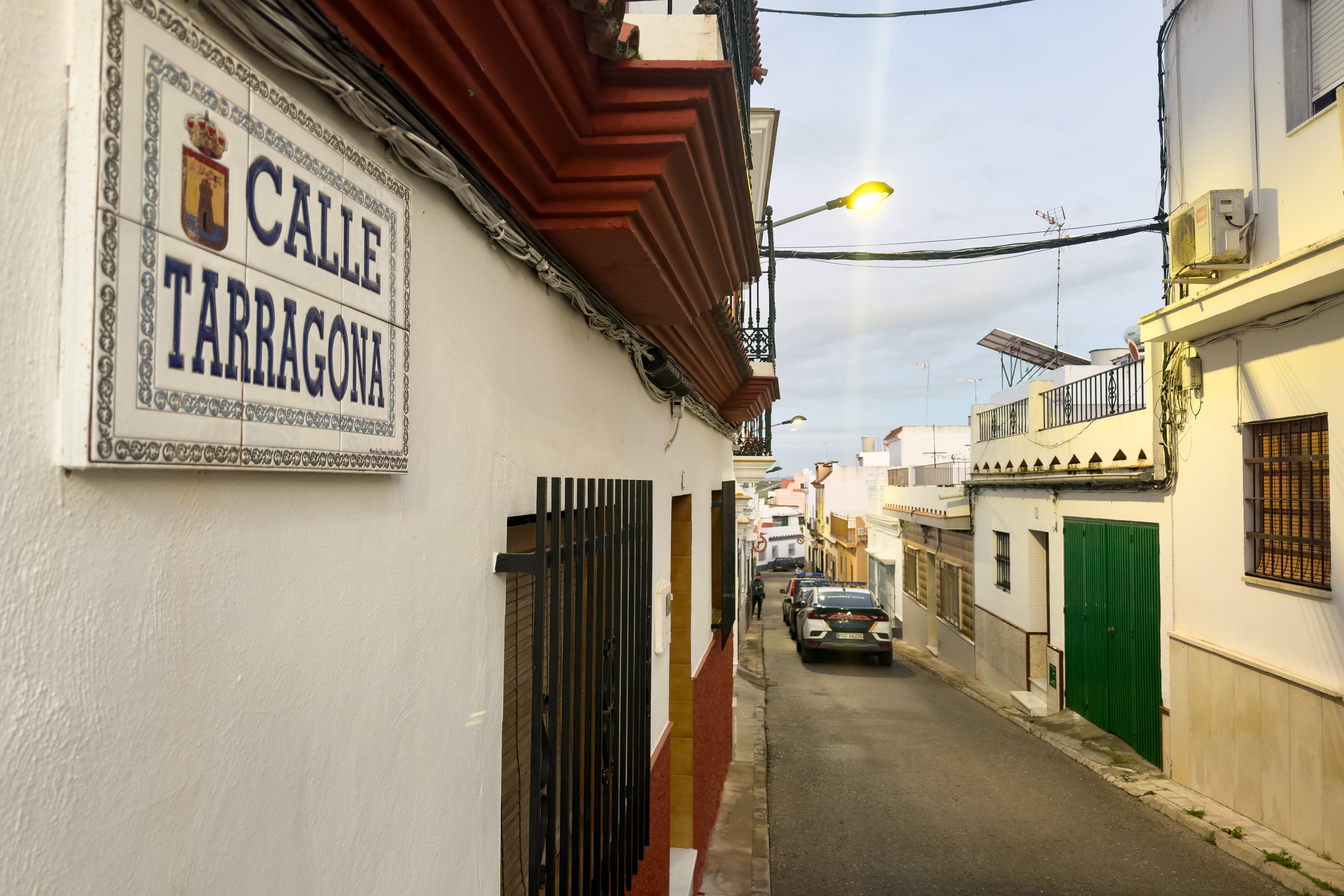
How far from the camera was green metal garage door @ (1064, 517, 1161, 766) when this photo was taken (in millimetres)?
10094

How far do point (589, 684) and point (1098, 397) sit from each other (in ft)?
37.7

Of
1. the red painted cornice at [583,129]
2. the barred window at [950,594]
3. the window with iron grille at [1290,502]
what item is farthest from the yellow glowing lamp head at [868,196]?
the barred window at [950,594]

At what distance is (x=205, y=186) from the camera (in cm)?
107

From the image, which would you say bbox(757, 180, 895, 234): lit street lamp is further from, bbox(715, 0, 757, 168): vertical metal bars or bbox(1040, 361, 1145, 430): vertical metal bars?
bbox(1040, 361, 1145, 430): vertical metal bars

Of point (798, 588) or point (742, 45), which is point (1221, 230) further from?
point (798, 588)

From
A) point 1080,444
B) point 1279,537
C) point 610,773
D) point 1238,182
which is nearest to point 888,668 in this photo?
point 1080,444

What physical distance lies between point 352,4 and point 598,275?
1488 mm

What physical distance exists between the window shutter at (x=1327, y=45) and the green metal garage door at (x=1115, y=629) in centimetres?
500

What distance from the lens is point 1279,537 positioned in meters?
7.78

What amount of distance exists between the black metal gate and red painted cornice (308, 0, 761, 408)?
0.74m

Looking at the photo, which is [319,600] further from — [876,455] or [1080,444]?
[876,455]

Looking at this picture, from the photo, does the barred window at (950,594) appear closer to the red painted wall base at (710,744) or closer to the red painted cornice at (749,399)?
the red painted wall base at (710,744)

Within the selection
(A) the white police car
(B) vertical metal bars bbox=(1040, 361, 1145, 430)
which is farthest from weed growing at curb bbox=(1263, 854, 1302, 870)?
(A) the white police car

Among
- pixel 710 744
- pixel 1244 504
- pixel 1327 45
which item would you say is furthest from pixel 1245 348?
pixel 710 744
